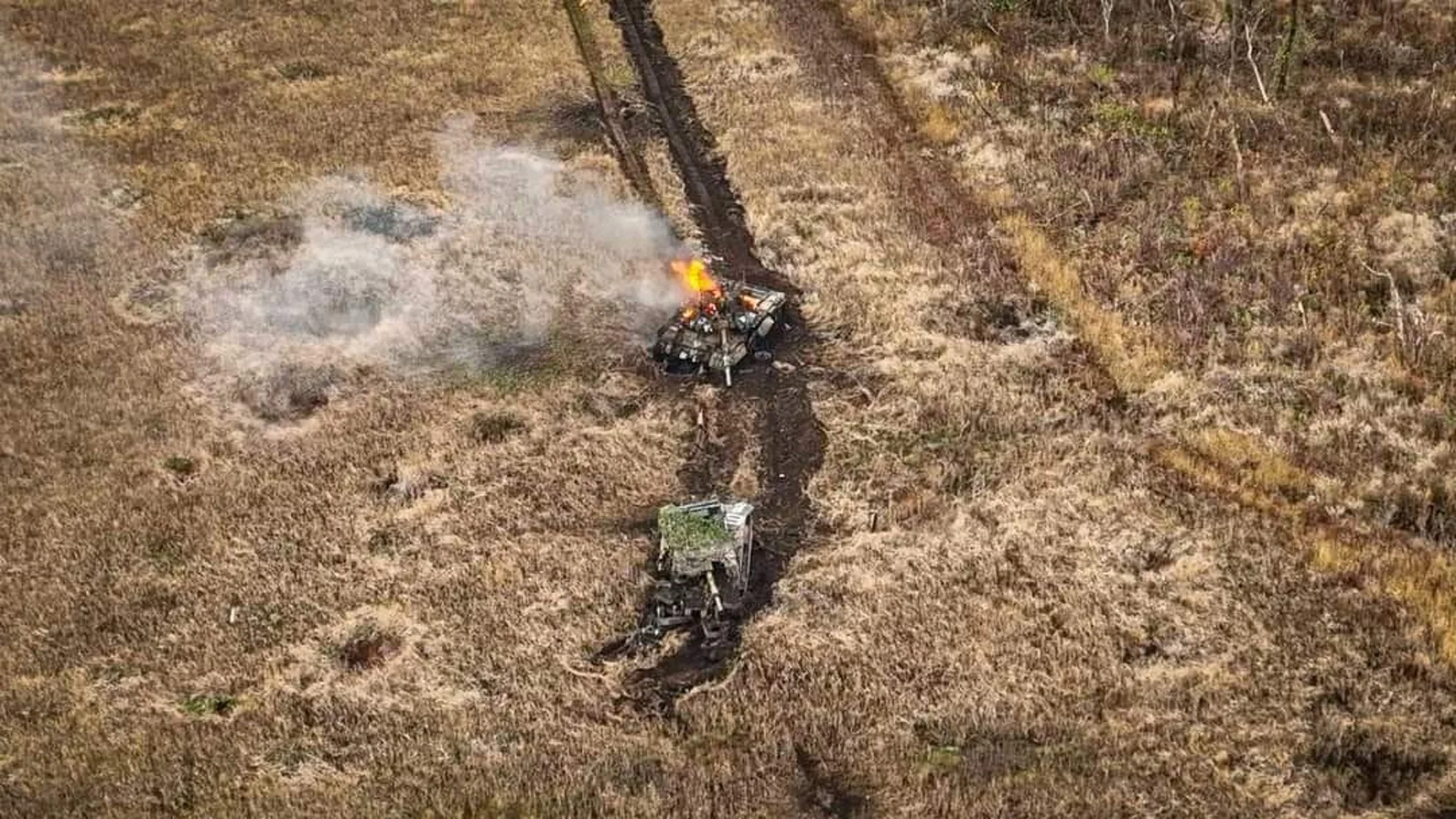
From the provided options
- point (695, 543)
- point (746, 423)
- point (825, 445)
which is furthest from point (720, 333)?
point (695, 543)

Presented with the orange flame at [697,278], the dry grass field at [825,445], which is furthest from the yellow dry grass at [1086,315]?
the orange flame at [697,278]

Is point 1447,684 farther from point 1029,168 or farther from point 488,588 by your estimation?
point 1029,168

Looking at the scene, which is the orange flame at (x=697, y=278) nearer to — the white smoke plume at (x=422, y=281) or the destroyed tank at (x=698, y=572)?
the white smoke plume at (x=422, y=281)

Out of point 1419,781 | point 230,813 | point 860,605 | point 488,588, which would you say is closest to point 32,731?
point 230,813

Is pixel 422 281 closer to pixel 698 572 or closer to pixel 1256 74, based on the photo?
pixel 698 572

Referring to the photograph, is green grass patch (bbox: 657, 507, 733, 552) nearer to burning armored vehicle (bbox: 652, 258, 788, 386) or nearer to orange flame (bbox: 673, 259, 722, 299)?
burning armored vehicle (bbox: 652, 258, 788, 386)
